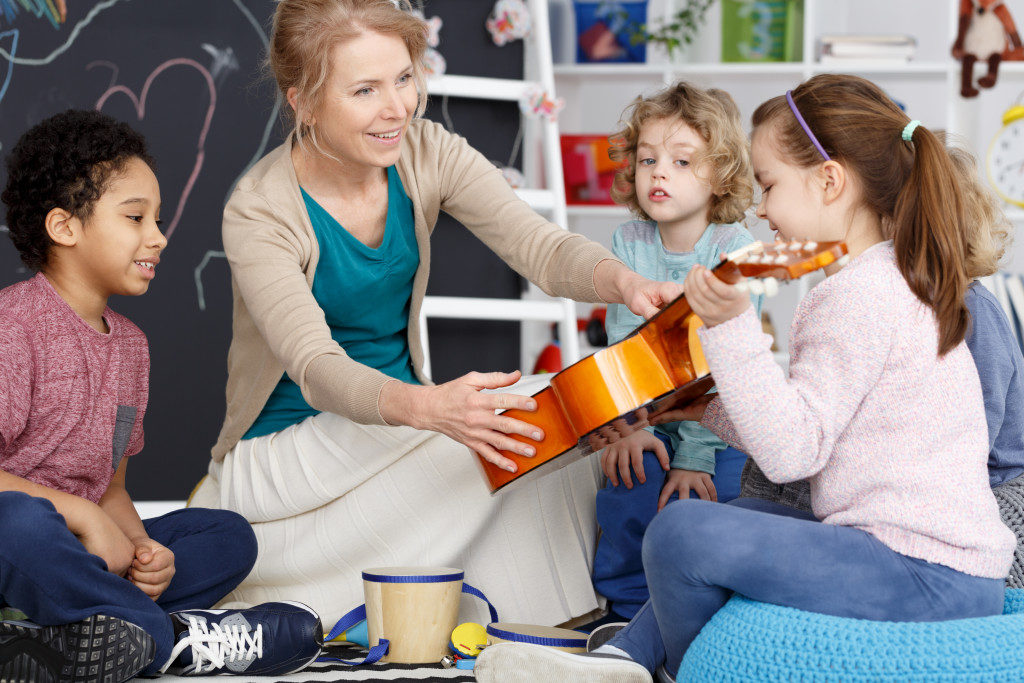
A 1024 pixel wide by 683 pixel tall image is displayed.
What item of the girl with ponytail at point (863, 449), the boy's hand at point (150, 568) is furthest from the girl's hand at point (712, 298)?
the boy's hand at point (150, 568)

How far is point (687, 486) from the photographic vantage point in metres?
1.63

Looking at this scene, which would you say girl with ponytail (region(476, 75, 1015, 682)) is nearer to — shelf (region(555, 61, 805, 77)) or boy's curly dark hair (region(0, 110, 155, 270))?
boy's curly dark hair (region(0, 110, 155, 270))

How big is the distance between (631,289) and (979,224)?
1.58ft

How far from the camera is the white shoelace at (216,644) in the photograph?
1.40 m

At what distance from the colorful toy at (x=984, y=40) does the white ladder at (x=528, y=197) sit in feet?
5.77

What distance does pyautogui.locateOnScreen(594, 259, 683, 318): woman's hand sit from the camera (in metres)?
1.44

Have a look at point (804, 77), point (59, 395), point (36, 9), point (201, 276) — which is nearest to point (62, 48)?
point (36, 9)

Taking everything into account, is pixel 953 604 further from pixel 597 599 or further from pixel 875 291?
pixel 597 599

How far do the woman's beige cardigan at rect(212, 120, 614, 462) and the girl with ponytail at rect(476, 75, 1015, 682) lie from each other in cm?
47

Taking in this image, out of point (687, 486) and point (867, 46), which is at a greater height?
point (867, 46)

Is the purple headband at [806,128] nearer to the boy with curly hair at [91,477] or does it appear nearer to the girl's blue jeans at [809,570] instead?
the girl's blue jeans at [809,570]

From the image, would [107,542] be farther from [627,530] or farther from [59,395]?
[627,530]

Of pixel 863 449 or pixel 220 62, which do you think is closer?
pixel 863 449

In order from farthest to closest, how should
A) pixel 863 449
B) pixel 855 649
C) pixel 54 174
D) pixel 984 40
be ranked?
pixel 984 40
pixel 54 174
pixel 863 449
pixel 855 649
